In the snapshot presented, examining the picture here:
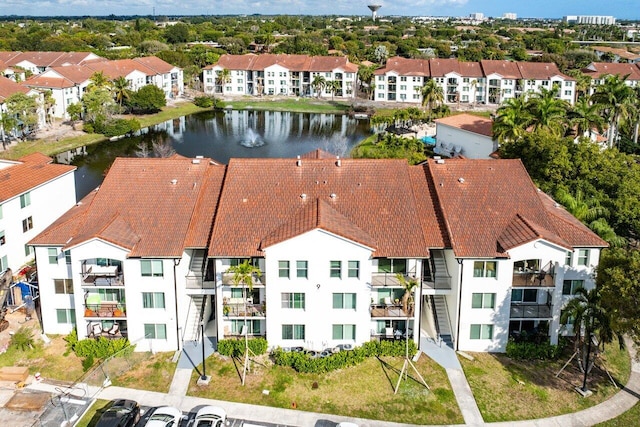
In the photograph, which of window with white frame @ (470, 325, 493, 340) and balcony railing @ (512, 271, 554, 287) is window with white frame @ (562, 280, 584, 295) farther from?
window with white frame @ (470, 325, 493, 340)

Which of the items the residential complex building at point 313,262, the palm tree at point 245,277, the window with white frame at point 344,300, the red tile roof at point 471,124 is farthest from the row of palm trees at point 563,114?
the palm tree at point 245,277

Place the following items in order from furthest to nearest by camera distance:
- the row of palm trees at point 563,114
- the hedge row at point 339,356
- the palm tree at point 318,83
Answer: the palm tree at point 318,83 < the row of palm trees at point 563,114 < the hedge row at point 339,356

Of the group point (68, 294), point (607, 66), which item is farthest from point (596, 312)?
point (607, 66)

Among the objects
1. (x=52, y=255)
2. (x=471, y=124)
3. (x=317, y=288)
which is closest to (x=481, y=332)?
(x=317, y=288)

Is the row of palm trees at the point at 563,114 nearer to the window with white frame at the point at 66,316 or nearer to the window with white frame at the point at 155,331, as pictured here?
the window with white frame at the point at 155,331

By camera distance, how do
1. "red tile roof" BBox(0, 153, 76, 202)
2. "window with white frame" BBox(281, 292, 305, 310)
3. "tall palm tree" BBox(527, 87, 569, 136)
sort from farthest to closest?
"tall palm tree" BBox(527, 87, 569, 136) < "red tile roof" BBox(0, 153, 76, 202) < "window with white frame" BBox(281, 292, 305, 310)

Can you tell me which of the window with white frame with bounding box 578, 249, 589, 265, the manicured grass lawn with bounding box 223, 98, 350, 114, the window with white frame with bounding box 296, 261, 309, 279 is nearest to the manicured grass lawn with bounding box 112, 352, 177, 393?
the window with white frame with bounding box 296, 261, 309, 279

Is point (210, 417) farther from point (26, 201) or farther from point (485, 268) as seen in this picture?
point (26, 201)
